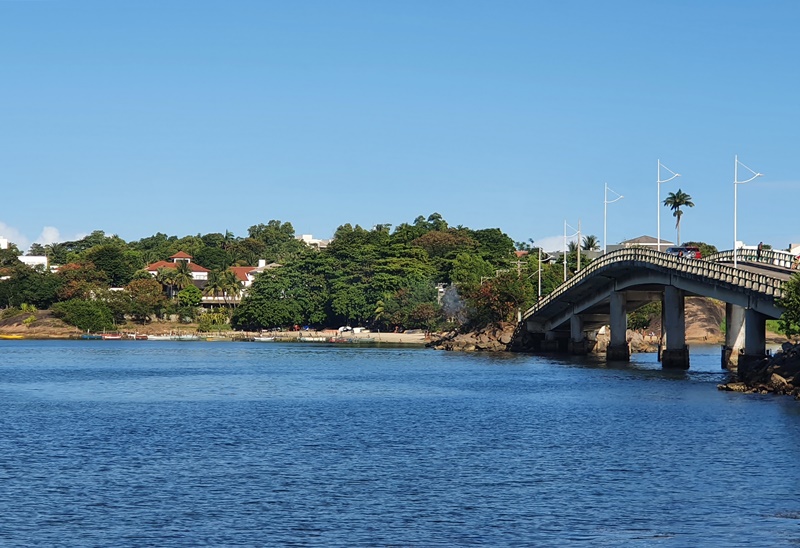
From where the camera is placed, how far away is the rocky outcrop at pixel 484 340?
169 metres

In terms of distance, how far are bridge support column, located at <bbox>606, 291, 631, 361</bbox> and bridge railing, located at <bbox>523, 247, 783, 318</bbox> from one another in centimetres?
425

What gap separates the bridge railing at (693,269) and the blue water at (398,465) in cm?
839

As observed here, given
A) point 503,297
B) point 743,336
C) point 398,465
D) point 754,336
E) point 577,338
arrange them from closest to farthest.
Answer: point 398,465 → point 754,336 → point 743,336 → point 577,338 → point 503,297

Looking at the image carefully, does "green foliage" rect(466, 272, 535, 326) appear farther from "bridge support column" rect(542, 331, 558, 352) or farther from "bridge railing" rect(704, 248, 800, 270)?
"bridge railing" rect(704, 248, 800, 270)

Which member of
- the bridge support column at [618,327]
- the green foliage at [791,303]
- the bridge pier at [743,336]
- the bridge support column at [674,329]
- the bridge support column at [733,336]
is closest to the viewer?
the green foliage at [791,303]

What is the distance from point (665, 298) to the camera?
11094cm

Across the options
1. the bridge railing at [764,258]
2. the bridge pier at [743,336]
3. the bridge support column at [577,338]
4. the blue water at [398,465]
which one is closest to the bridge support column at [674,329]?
the bridge pier at [743,336]

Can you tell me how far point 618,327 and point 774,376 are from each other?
46.2 metres

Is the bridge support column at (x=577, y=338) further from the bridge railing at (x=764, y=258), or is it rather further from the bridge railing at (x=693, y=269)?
the bridge railing at (x=764, y=258)

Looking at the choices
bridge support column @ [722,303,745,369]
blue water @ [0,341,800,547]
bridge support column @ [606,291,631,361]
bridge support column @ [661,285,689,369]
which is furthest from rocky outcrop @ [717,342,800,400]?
bridge support column @ [606,291,631,361]

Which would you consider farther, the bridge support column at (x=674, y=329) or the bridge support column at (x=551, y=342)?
the bridge support column at (x=551, y=342)

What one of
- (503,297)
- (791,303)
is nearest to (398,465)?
(791,303)

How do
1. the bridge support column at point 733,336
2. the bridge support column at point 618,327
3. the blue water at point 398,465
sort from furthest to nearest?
1. the bridge support column at point 618,327
2. the bridge support column at point 733,336
3. the blue water at point 398,465

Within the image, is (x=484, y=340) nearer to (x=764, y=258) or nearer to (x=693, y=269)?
(x=764, y=258)
